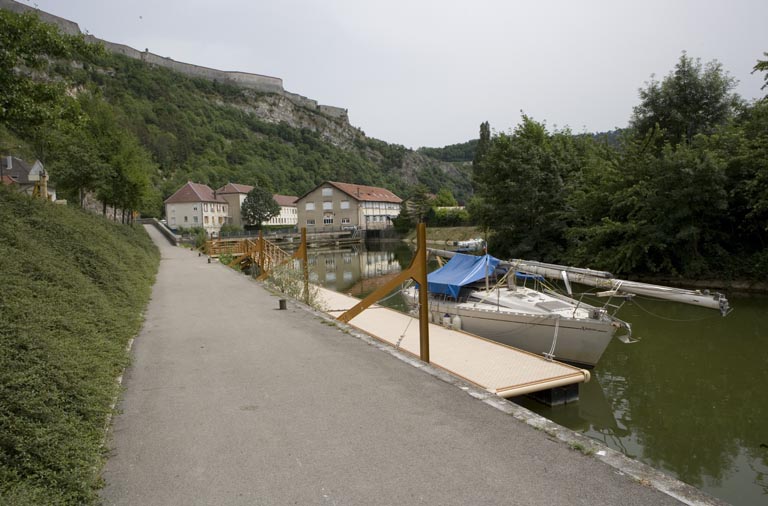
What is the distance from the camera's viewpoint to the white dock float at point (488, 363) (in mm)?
8555

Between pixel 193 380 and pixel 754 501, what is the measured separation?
795 centimetres

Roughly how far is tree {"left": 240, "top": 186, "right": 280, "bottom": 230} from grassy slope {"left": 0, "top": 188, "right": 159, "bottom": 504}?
77.3 meters

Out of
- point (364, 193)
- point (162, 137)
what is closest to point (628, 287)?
point (364, 193)

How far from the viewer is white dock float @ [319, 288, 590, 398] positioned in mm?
8555

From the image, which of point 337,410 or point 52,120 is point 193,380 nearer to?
point 337,410

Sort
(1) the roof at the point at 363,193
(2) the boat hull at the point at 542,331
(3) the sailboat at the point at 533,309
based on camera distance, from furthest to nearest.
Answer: (1) the roof at the point at 363,193 → (2) the boat hull at the point at 542,331 → (3) the sailboat at the point at 533,309

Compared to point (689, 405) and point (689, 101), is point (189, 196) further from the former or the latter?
point (689, 405)

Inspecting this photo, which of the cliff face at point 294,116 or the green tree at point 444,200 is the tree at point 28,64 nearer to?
the green tree at point 444,200

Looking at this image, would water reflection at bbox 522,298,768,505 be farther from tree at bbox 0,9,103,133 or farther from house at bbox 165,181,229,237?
house at bbox 165,181,229,237

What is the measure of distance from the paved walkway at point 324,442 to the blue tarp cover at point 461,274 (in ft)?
22.4

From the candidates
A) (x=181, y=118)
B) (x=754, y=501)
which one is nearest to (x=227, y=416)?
(x=754, y=501)

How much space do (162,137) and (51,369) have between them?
12773 cm

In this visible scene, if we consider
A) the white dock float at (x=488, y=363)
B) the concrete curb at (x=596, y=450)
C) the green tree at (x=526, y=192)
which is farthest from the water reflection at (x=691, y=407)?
the green tree at (x=526, y=192)

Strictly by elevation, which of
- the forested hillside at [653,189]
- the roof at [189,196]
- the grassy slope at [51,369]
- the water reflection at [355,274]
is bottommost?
the water reflection at [355,274]
